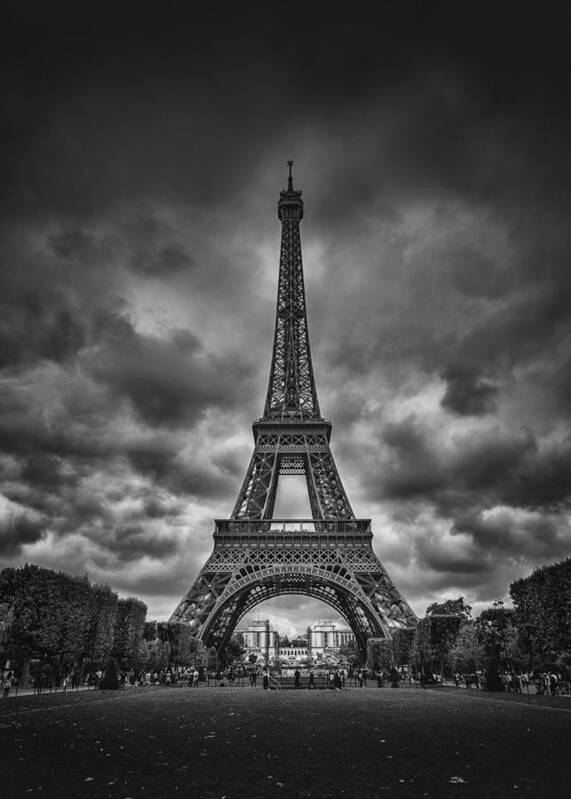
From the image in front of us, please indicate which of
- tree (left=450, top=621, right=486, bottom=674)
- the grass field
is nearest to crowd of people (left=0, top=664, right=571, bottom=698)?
tree (left=450, top=621, right=486, bottom=674)

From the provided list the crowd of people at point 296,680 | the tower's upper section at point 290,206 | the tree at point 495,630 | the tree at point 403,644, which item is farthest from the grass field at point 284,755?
the tower's upper section at point 290,206

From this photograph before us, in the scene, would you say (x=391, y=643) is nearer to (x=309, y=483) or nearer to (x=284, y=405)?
(x=309, y=483)

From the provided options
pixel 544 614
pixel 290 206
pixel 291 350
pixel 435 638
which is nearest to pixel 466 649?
pixel 435 638

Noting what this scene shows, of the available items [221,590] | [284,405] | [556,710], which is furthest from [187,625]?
[556,710]

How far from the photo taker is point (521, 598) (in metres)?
37.8

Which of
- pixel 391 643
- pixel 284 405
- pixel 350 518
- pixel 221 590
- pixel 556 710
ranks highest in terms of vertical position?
pixel 284 405

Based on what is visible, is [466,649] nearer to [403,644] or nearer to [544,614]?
[403,644]

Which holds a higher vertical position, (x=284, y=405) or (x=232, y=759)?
(x=284, y=405)

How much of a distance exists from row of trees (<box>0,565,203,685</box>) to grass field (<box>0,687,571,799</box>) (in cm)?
1939

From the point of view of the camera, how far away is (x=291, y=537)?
57562mm

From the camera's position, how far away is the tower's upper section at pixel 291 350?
6938cm

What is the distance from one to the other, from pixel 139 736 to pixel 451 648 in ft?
140

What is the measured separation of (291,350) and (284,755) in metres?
63.7

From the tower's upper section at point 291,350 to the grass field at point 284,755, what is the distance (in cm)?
4870
